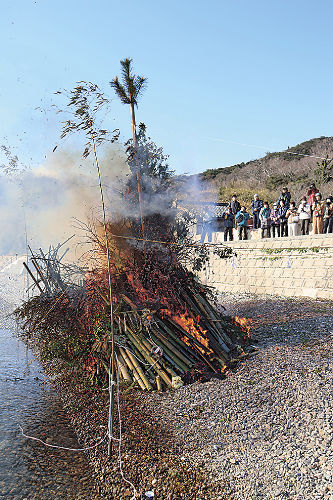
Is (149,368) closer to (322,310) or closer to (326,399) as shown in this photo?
(326,399)

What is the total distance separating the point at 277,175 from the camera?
4775 cm

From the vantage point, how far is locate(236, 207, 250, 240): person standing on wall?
59.0 feet

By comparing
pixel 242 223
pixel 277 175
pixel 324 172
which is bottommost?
Result: pixel 242 223

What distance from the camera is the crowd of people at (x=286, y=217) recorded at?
14578 millimetres

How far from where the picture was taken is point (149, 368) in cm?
623

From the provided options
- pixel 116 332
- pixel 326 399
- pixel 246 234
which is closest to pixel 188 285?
pixel 116 332

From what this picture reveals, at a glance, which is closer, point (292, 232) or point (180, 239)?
point (180, 239)

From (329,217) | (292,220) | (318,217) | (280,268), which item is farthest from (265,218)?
(329,217)

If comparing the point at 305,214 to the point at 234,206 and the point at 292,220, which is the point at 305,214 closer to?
the point at 292,220

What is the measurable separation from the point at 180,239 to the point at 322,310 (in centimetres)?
521

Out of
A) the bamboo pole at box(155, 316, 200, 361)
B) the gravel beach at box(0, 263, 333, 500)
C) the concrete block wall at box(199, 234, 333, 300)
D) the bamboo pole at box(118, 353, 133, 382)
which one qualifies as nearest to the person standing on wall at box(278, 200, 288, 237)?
the concrete block wall at box(199, 234, 333, 300)

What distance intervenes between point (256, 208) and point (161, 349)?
1257cm

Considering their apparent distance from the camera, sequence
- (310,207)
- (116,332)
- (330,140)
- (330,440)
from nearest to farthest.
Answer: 1. (330,440)
2. (116,332)
3. (310,207)
4. (330,140)

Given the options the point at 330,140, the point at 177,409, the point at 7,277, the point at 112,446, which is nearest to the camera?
the point at 112,446
